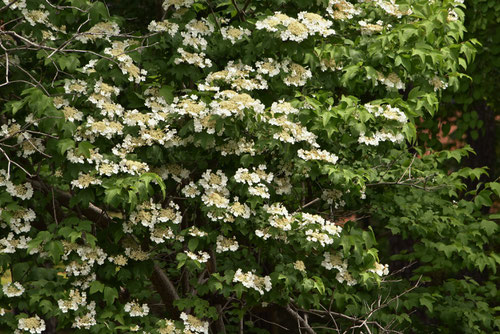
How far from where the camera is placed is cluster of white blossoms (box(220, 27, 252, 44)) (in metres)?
5.18

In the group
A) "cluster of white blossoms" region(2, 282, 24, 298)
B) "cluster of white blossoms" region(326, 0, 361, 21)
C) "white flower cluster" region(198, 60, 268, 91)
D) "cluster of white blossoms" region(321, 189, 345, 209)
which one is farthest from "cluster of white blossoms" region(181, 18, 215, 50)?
"cluster of white blossoms" region(2, 282, 24, 298)

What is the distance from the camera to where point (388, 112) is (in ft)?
16.1

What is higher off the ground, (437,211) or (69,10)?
(69,10)

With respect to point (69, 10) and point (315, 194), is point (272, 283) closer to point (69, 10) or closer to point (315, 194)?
point (315, 194)

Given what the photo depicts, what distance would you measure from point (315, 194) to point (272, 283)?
114 centimetres

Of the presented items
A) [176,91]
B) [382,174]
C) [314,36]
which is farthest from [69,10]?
[382,174]

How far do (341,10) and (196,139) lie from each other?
5.31ft

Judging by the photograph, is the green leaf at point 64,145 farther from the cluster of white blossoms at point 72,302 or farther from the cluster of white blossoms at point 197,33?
the cluster of white blossoms at point 197,33

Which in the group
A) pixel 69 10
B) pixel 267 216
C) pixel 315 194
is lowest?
pixel 315 194

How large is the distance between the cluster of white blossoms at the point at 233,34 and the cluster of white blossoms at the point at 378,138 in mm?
1087

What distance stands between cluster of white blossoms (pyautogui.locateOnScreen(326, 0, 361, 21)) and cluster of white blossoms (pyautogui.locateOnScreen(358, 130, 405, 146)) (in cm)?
98

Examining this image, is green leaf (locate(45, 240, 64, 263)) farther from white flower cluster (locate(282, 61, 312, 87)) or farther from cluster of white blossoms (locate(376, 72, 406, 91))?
cluster of white blossoms (locate(376, 72, 406, 91))

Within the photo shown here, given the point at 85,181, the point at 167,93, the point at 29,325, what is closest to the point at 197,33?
the point at 167,93

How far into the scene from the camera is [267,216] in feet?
16.0
